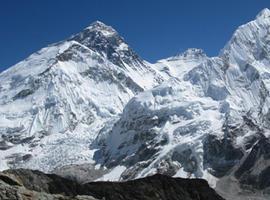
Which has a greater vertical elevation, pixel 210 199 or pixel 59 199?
pixel 210 199

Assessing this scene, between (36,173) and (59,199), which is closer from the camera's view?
(59,199)

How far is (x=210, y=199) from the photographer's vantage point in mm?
197375

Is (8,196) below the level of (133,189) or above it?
below

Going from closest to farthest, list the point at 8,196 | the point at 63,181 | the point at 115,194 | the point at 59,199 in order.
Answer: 1. the point at 8,196
2. the point at 59,199
3. the point at 115,194
4. the point at 63,181

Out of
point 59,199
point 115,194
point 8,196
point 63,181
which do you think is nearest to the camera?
point 8,196

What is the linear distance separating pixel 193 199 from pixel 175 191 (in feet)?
16.8

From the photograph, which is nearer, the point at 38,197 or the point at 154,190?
the point at 38,197

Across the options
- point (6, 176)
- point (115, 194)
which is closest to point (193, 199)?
point (115, 194)

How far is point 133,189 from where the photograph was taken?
639ft

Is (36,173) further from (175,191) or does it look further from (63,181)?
(175,191)

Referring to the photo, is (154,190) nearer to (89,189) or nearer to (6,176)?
(89,189)

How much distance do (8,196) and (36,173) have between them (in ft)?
462

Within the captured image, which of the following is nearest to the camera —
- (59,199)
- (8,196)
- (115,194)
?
(8,196)

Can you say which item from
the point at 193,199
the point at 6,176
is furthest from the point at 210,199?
the point at 6,176
